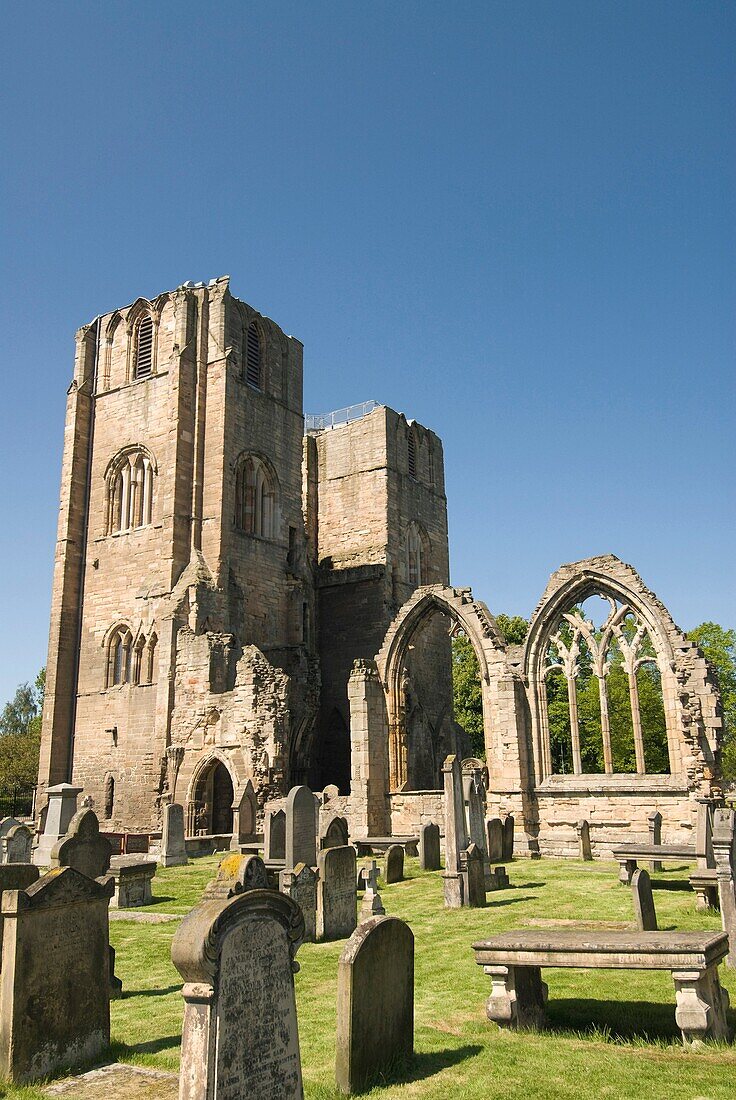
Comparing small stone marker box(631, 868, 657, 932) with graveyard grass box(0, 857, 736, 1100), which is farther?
small stone marker box(631, 868, 657, 932)

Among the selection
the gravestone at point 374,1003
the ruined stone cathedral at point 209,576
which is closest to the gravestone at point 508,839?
the ruined stone cathedral at point 209,576

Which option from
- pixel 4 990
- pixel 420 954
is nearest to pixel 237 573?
pixel 420 954

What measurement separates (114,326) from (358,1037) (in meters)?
32.8

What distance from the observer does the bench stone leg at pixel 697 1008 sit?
574 centimetres

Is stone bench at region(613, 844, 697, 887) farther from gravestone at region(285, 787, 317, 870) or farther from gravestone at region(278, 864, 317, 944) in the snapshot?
gravestone at region(278, 864, 317, 944)

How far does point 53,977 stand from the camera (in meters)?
5.88

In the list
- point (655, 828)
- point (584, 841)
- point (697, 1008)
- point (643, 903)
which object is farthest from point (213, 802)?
point (697, 1008)

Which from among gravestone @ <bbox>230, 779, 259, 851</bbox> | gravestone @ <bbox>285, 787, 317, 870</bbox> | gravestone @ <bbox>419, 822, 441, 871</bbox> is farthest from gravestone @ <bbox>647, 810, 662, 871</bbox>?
gravestone @ <bbox>230, 779, 259, 851</bbox>

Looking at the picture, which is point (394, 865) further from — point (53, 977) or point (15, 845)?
point (53, 977)

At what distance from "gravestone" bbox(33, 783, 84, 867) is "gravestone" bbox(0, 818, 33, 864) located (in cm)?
69

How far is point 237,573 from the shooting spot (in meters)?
30.3

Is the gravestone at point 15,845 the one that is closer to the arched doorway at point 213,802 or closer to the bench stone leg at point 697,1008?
the arched doorway at point 213,802

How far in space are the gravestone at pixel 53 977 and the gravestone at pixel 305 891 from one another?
163 inches

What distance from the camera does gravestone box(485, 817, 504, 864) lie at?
658 inches
